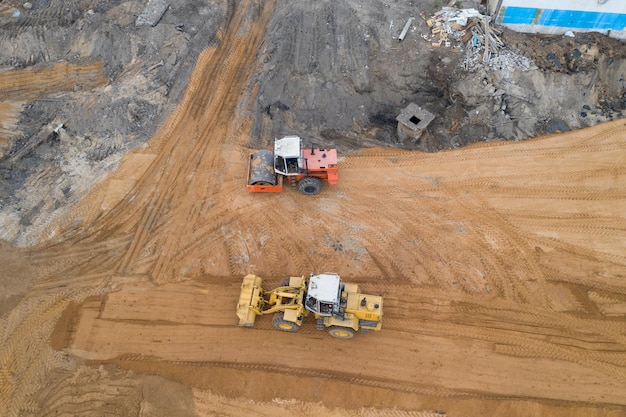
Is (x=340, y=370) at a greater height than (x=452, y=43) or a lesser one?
lesser

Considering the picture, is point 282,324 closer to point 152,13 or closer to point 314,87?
point 314,87

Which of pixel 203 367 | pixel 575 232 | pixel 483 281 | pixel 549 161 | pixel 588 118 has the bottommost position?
pixel 203 367

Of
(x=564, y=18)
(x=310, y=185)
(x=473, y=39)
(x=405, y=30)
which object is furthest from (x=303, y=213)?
(x=564, y=18)

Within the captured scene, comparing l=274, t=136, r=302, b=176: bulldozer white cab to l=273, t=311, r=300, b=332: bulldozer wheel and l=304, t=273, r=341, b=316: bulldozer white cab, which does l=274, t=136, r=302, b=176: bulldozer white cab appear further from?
l=273, t=311, r=300, b=332: bulldozer wheel

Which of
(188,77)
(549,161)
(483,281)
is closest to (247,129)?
(188,77)

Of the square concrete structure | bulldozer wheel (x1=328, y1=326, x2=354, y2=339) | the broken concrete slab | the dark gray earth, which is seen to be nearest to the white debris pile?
the dark gray earth

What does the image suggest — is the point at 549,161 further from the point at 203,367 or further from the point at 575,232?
the point at 203,367
